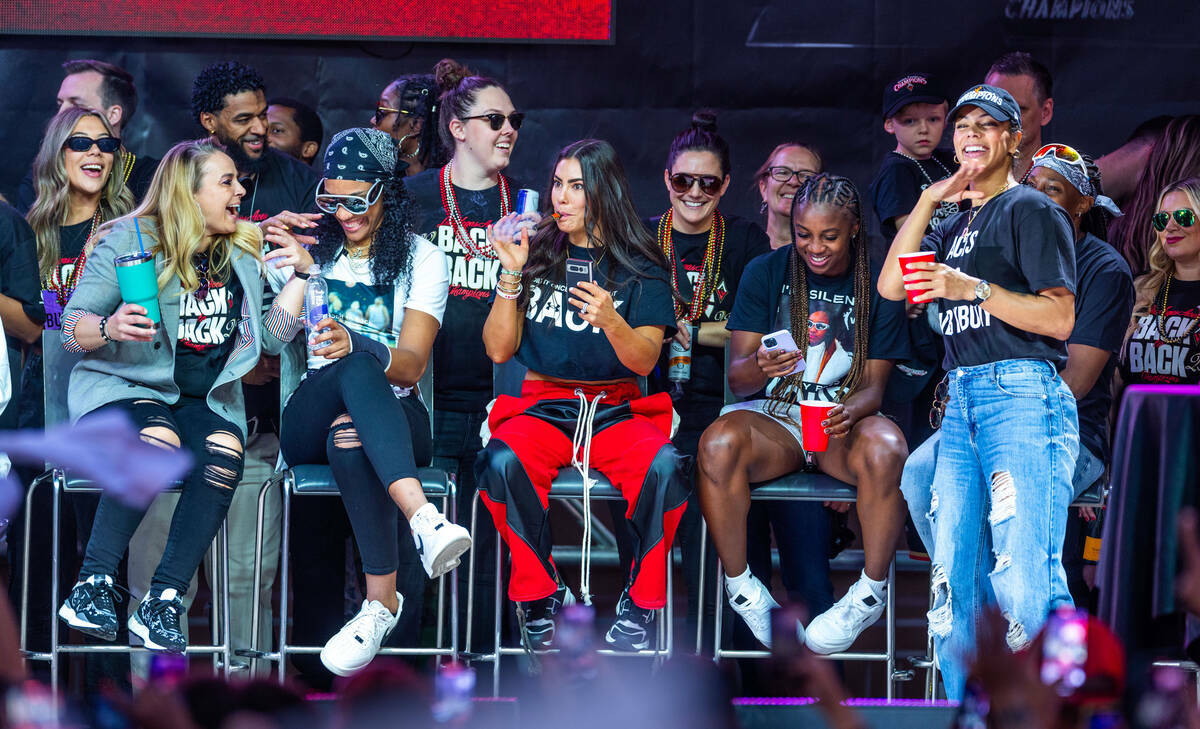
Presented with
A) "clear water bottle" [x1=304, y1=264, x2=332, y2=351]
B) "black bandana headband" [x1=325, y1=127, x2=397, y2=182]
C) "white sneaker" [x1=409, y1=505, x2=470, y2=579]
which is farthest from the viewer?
"black bandana headband" [x1=325, y1=127, x2=397, y2=182]

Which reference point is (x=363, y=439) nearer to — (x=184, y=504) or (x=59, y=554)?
(x=184, y=504)

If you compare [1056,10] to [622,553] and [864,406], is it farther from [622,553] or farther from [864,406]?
[622,553]

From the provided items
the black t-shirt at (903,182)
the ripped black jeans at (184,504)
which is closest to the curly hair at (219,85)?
the ripped black jeans at (184,504)

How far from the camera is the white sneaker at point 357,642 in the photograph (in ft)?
10.4

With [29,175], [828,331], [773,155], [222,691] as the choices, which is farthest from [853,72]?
[222,691]

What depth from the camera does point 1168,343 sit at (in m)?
3.92

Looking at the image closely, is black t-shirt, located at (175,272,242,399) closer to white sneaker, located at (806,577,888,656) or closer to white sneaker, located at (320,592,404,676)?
white sneaker, located at (320,592,404,676)

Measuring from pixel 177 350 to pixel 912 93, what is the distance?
8.47 feet

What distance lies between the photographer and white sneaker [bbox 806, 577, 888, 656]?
3.39 meters

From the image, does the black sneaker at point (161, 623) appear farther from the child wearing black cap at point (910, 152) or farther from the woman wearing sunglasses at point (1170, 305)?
the woman wearing sunglasses at point (1170, 305)

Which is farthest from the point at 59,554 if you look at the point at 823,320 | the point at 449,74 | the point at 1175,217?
the point at 1175,217

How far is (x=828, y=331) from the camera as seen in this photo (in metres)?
3.73

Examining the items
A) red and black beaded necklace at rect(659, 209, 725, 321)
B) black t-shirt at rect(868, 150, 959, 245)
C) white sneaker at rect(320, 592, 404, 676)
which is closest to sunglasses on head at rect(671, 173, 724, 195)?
red and black beaded necklace at rect(659, 209, 725, 321)

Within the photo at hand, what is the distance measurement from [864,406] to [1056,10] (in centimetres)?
210
